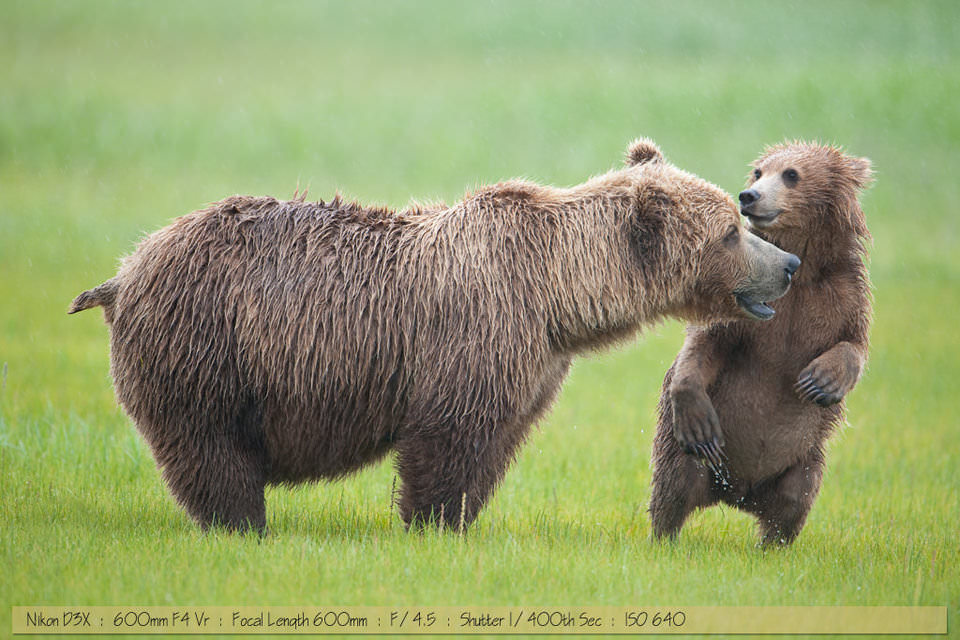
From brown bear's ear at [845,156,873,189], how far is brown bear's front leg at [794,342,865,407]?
109 centimetres

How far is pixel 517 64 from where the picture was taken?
1331 inches

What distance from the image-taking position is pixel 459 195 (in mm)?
22031

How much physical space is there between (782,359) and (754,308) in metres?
0.43

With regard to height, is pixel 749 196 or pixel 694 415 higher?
pixel 749 196

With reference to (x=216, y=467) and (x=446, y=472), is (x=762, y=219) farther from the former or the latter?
(x=216, y=467)

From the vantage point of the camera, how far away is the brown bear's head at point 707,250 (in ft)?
21.4

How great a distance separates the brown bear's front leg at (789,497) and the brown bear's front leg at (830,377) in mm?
526

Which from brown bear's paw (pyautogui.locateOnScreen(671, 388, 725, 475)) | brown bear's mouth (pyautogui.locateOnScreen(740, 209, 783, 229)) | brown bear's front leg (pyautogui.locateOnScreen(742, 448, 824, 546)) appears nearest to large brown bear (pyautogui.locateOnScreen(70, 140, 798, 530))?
brown bear's mouth (pyautogui.locateOnScreen(740, 209, 783, 229))

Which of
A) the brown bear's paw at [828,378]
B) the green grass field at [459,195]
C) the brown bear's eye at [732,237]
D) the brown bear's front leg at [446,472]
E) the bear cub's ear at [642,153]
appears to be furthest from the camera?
the bear cub's ear at [642,153]

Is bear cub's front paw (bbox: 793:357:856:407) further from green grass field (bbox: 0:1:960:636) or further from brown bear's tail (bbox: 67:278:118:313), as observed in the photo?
brown bear's tail (bbox: 67:278:118:313)

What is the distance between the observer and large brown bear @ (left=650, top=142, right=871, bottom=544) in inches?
265

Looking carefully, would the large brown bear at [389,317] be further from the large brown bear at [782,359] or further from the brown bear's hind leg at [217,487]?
the large brown bear at [782,359]

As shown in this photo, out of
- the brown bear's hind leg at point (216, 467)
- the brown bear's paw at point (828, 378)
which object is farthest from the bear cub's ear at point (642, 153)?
the brown bear's hind leg at point (216, 467)

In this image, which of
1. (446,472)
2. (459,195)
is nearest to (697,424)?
(446,472)
